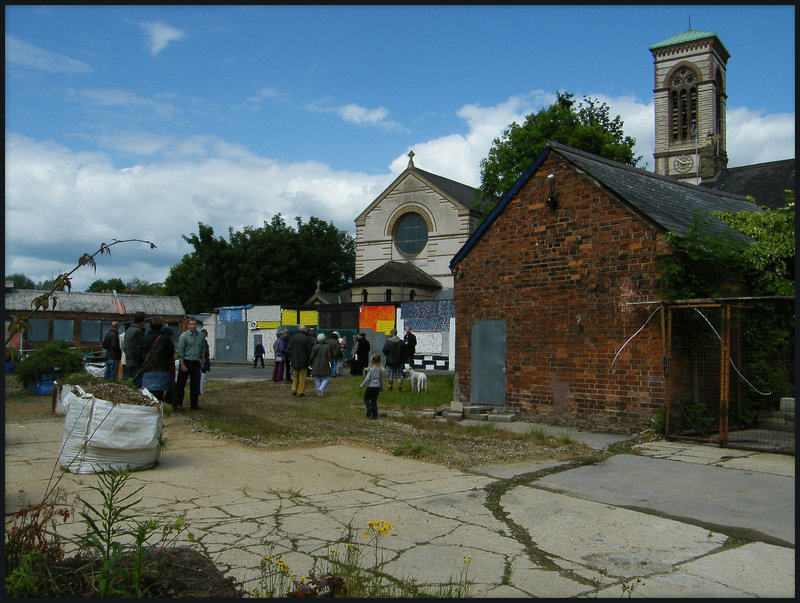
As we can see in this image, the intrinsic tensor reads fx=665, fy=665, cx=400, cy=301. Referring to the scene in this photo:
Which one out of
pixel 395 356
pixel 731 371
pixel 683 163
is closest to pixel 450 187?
pixel 683 163

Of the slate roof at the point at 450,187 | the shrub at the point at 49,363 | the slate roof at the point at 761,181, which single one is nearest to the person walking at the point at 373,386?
the shrub at the point at 49,363

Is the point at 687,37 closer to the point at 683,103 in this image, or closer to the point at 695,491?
the point at 683,103

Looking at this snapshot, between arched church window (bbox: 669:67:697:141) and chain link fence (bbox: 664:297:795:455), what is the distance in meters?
51.8

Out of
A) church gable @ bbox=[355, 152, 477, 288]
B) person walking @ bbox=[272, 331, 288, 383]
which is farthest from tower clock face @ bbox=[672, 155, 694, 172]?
person walking @ bbox=[272, 331, 288, 383]

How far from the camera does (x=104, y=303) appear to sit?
4078 cm

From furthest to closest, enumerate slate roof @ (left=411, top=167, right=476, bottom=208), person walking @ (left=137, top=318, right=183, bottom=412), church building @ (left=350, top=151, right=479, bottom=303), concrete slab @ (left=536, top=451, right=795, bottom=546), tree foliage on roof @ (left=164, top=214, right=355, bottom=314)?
1. tree foliage on roof @ (left=164, top=214, right=355, bottom=314)
2. slate roof @ (left=411, top=167, right=476, bottom=208)
3. church building @ (left=350, top=151, right=479, bottom=303)
4. person walking @ (left=137, top=318, right=183, bottom=412)
5. concrete slab @ (left=536, top=451, right=795, bottom=546)

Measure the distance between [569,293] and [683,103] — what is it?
178ft

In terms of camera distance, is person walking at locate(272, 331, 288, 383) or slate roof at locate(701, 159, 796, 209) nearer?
person walking at locate(272, 331, 288, 383)

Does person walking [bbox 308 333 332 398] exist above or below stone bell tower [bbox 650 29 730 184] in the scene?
below

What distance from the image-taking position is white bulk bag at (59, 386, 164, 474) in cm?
704

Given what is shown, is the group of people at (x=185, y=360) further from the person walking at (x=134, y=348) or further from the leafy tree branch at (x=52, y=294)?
the leafy tree branch at (x=52, y=294)

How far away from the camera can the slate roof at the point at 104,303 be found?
36.6 m

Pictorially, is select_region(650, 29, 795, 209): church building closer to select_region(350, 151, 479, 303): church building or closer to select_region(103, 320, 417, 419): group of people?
select_region(350, 151, 479, 303): church building

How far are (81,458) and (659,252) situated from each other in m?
8.78
